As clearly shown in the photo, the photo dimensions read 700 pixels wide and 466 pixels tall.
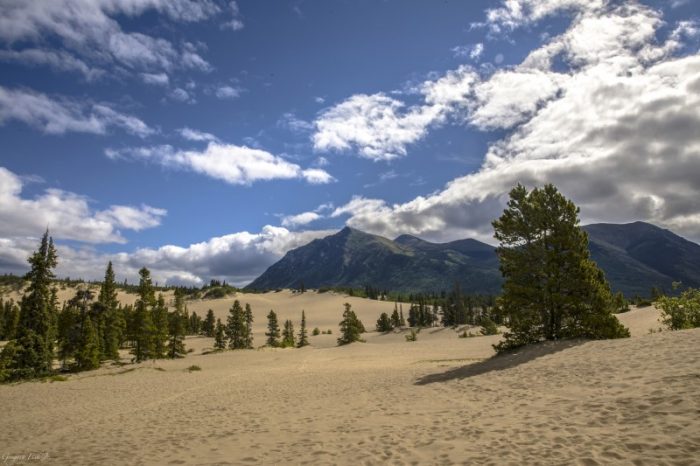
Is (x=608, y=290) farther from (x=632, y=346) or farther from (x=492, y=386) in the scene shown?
(x=492, y=386)

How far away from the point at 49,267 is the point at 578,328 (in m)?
49.0

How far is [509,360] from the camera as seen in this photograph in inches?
891

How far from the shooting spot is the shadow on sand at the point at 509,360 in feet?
70.0

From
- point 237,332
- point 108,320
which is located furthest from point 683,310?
point 237,332

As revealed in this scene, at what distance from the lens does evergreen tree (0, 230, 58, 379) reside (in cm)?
3894

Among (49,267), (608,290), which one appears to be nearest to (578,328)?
(608,290)

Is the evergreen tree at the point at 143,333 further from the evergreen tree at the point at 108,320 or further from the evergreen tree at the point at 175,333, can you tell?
the evergreen tree at the point at 175,333

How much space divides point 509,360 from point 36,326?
4506 cm

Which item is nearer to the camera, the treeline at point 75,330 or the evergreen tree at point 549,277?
the evergreen tree at point 549,277

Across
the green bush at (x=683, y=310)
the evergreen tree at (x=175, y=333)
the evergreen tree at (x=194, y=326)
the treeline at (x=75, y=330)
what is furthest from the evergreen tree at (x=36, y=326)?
the evergreen tree at (x=194, y=326)

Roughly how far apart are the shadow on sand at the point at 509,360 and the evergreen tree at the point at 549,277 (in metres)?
1.58

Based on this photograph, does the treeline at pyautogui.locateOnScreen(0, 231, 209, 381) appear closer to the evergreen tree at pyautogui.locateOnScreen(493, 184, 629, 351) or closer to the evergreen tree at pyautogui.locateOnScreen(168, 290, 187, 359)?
the evergreen tree at pyautogui.locateOnScreen(168, 290, 187, 359)

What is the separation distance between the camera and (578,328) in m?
24.5

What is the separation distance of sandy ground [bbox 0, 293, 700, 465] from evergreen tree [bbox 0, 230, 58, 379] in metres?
17.4
